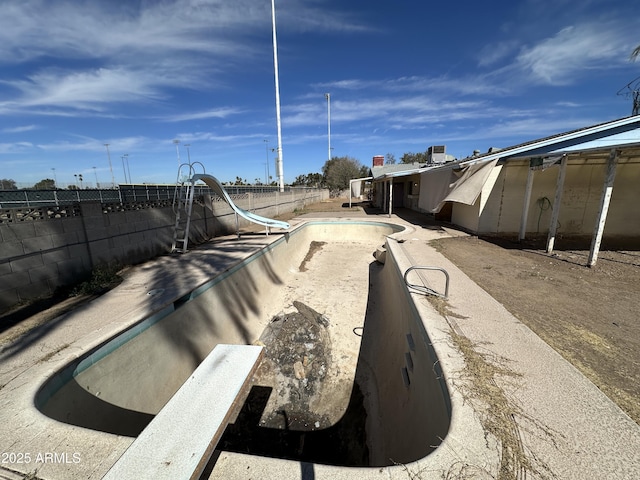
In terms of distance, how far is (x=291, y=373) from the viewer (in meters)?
5.11

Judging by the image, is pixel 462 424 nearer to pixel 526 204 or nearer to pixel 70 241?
pixel 70 241

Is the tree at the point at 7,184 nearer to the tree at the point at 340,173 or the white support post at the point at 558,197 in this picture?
the white support post at the point at 558,197

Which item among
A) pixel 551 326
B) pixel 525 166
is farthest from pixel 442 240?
pixel 551 326

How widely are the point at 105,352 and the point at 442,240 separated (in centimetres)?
874

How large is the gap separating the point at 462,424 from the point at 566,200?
34.3 ft

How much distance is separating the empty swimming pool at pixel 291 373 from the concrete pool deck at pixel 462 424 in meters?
0.20

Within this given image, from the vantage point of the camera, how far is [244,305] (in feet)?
21.3

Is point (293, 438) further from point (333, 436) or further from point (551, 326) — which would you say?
point (551, 326)

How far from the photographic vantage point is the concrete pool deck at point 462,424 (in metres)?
1.67

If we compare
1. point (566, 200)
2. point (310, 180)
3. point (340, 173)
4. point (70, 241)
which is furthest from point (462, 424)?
point (310, 180)

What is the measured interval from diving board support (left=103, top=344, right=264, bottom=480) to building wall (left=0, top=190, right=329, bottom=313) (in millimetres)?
4043

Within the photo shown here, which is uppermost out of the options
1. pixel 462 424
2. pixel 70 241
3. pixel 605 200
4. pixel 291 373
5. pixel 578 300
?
pixel 605 200

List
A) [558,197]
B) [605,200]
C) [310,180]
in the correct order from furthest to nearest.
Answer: [310,180] → [558,197] → [605,200]

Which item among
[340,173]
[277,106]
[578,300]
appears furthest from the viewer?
[340,173]
